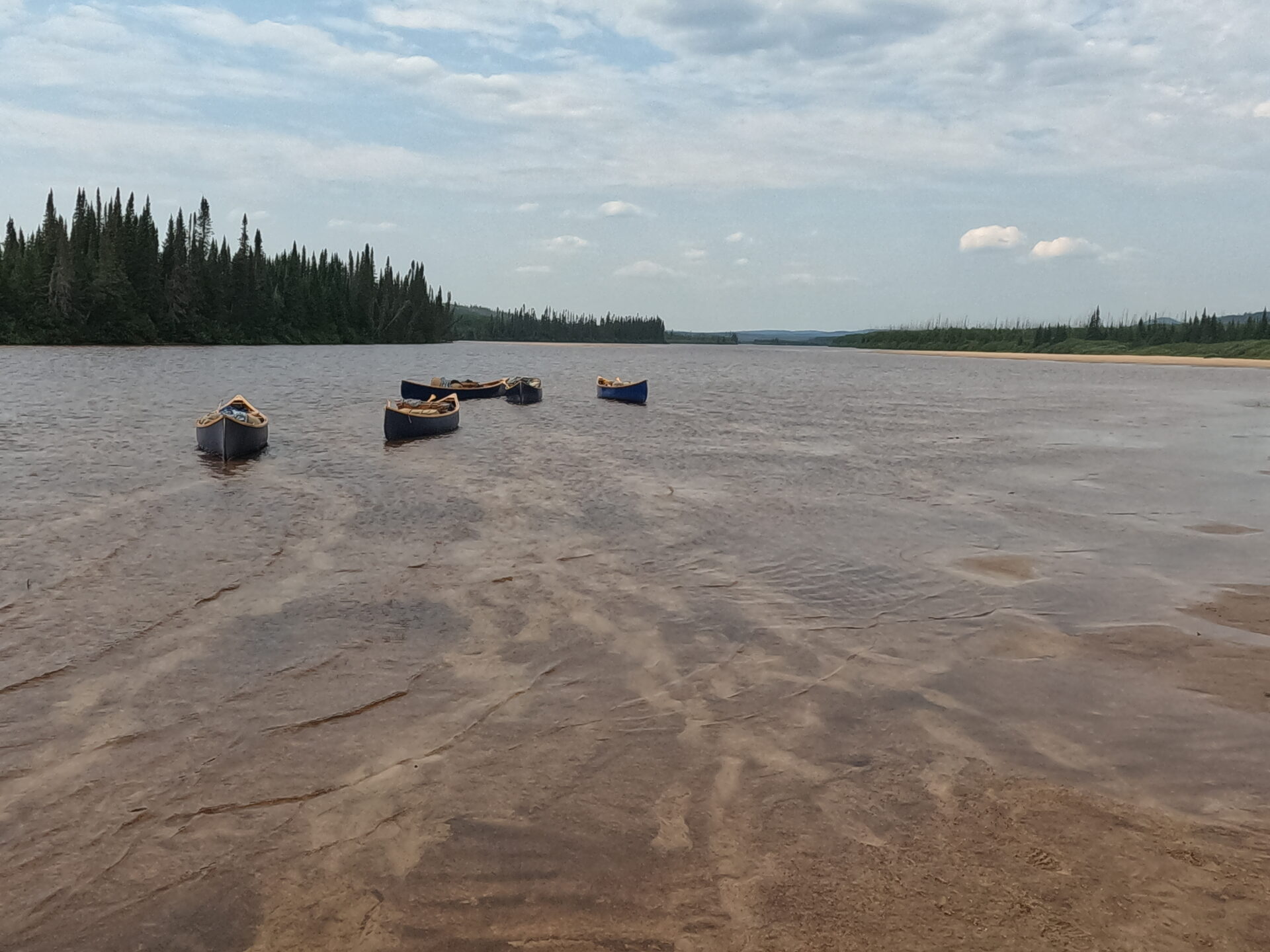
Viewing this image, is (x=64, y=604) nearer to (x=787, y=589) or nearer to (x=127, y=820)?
(x=127, y=820)

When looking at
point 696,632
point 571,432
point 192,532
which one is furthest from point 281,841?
point 571,432

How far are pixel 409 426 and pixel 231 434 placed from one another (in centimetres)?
875

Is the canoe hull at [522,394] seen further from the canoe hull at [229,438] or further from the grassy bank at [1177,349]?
the grassy bank at [1177,349]

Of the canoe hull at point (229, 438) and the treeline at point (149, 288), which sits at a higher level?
the treeline at point (149, 288)

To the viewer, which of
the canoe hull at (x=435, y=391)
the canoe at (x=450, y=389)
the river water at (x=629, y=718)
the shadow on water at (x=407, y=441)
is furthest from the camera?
the canoe at (x=450, y=389)

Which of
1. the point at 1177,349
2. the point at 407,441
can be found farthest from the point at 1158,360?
the point at 407,441

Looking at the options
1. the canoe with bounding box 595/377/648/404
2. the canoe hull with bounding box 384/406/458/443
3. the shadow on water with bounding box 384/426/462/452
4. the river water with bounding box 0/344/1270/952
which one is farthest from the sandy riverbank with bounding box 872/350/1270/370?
the river water with bounding box 0/344/1270/952

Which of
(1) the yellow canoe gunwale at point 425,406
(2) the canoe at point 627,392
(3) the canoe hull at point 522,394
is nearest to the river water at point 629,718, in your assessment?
(1) the yellow canoe gunwale at point 425,406

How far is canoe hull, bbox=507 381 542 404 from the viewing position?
61375 mm

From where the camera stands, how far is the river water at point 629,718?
6.59 m

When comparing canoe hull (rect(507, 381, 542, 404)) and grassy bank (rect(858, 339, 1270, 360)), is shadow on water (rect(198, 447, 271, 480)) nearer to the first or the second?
canoe hull (rect(507, 381, 542, 404))

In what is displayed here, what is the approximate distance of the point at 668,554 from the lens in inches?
718

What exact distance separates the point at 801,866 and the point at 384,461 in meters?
27.7

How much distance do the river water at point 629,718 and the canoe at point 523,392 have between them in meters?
36.1
